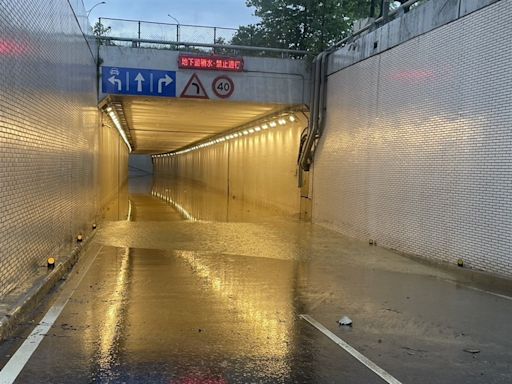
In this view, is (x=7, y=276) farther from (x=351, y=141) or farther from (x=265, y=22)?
(x=265, y=22)

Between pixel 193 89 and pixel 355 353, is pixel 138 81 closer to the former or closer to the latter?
pixel 193 89

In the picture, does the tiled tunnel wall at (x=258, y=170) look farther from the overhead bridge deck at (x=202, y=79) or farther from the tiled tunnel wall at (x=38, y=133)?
the tiled tunnel wall at (x=38, y=133)

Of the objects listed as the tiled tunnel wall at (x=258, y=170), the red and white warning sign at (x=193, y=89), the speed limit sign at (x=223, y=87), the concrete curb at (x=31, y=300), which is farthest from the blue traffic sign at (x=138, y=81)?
the concrete curb at (x=31, y=300)

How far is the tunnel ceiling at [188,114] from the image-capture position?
65.1ft

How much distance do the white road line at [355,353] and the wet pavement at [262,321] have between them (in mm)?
74

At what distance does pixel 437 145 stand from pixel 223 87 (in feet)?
29.6

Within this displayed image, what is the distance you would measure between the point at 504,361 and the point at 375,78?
32.5 feet

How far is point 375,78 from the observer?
1402 centimetres

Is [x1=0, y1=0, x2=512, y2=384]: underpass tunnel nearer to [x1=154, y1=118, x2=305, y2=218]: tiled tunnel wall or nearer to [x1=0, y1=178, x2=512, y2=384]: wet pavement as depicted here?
[x1=0, y1=178, x2=512, y2=384]: wet pavement

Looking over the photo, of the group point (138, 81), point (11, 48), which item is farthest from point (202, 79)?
point (11, 48)

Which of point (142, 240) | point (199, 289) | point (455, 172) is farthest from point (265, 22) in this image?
point (199, 289)

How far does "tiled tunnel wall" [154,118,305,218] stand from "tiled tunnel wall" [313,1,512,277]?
18.3 feet

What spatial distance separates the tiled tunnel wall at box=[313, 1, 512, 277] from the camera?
9.29 metres

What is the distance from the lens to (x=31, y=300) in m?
6.55
